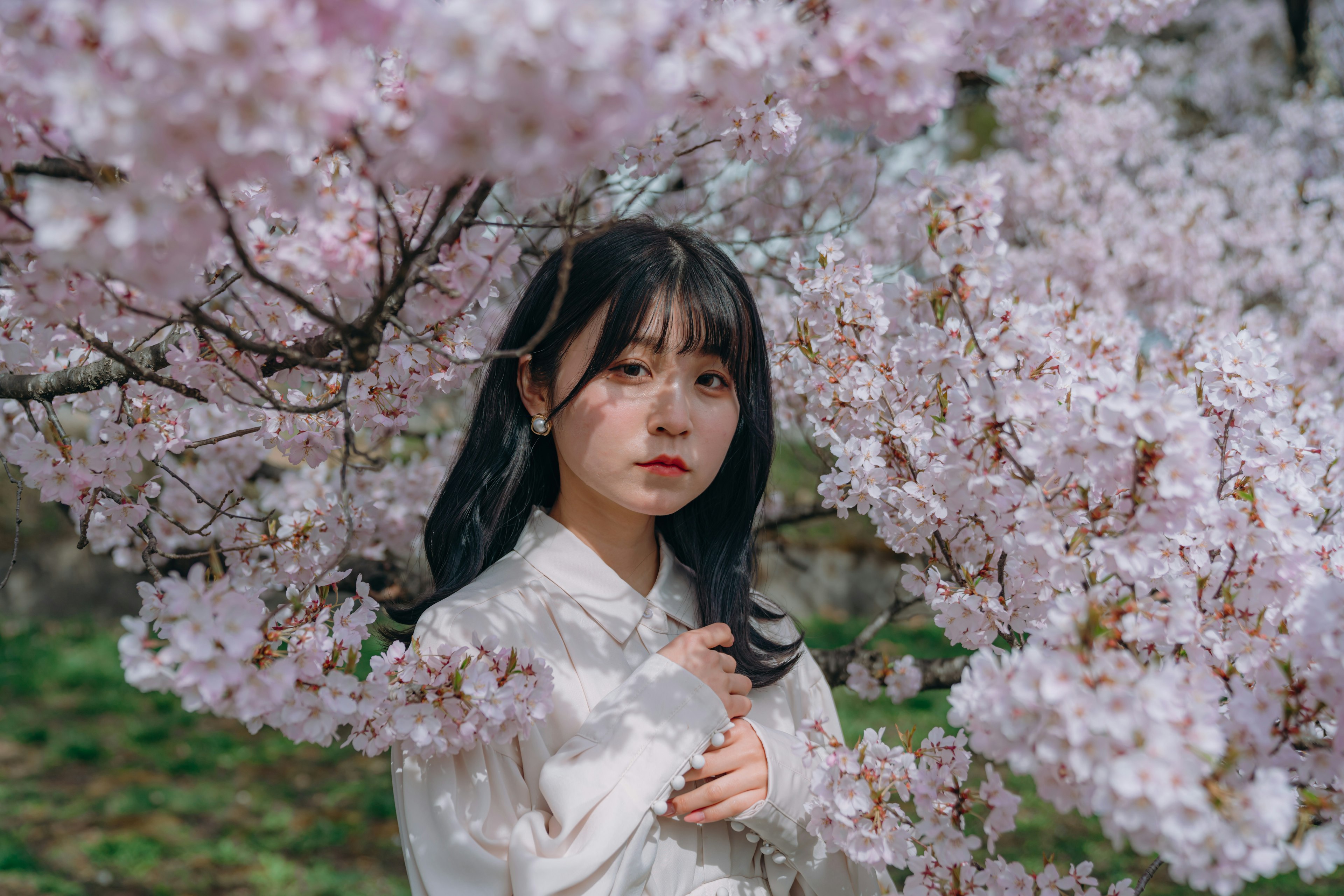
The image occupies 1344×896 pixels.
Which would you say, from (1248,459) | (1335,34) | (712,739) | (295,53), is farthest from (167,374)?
(1335,34)

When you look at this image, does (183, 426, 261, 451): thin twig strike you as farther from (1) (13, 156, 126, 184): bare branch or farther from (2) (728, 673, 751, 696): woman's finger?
(2) (728, 673, 751, 696): woman's finger

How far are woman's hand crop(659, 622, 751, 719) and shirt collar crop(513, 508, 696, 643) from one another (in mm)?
163

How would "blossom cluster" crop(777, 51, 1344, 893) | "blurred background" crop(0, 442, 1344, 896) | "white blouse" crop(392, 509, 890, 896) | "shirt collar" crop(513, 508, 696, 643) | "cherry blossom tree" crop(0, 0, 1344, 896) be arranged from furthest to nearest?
"blurred background" crop(0, 442, 1344, 896) → "shirt collar" crop(513, 508, 696, 643) → "white blouse" crop(392, 509, 890, 896) → "blossom cluster" crop(777, 51, 1344, 893) → "cherry blossom tree" crop(0, 0, 1344, 896)

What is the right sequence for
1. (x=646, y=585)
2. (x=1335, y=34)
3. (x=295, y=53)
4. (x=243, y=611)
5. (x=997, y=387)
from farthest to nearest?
(x=1335, y=34), (x=646, y=585), (x=997, y=387), (x=243, y=611), (x=295, y=53)

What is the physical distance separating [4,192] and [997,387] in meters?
1.36

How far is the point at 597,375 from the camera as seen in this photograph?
1806 millimetres

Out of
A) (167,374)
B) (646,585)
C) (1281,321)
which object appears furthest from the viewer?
(1281,321)

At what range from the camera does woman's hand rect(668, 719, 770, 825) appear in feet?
5.52

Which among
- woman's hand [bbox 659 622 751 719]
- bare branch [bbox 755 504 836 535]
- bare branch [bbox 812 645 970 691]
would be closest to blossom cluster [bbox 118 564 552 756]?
woman's hand [bbox 659 622 751 719]

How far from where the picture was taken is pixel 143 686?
1129mm

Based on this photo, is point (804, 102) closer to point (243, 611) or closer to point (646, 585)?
point (243, 611)

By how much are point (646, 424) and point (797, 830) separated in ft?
2.86

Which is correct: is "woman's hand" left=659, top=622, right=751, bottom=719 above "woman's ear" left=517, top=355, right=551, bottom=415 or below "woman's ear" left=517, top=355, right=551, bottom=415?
below

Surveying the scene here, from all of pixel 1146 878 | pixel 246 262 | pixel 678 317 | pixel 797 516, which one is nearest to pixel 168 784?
pixel 797 516
